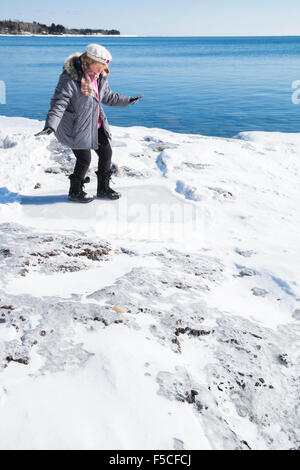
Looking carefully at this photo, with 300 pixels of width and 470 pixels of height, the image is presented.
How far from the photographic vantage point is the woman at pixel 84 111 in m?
4.05

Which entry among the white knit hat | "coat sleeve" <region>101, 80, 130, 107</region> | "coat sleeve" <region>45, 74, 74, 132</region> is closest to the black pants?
A: "coat sleeve" <region>101, 80, 130, 107</region>

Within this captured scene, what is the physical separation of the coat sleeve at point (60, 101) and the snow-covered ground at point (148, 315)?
42.9 inches

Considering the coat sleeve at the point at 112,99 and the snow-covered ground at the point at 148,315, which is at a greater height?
the coat sleeve at the point at 112,99

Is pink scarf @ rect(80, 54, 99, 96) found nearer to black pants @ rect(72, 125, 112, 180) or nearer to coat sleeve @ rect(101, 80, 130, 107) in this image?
coat sleeve @ rect(101, 80, 130, 107)

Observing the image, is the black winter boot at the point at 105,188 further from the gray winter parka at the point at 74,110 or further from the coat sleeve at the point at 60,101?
the coat sleeve at the point at 60,101

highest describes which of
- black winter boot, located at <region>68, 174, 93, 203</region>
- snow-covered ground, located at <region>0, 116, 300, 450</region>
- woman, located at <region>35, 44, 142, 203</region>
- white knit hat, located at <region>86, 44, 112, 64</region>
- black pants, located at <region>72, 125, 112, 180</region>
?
white knit hat, located at <region>86, 44, 112, 64</region>

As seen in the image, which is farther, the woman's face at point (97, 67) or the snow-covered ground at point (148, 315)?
the woman's face at point (97, 67)

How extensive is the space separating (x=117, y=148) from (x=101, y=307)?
477cm

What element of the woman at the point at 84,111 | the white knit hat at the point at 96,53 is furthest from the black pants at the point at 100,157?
the white knit hat at the point at 96,53

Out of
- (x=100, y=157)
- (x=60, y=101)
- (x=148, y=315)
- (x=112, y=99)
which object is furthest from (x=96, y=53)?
(x=148, y=315)

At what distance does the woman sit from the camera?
4051 mm

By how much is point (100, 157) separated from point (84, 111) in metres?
0.70

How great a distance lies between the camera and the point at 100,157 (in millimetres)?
4855

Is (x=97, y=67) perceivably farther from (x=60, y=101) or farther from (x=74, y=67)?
(x=60, y=101)
